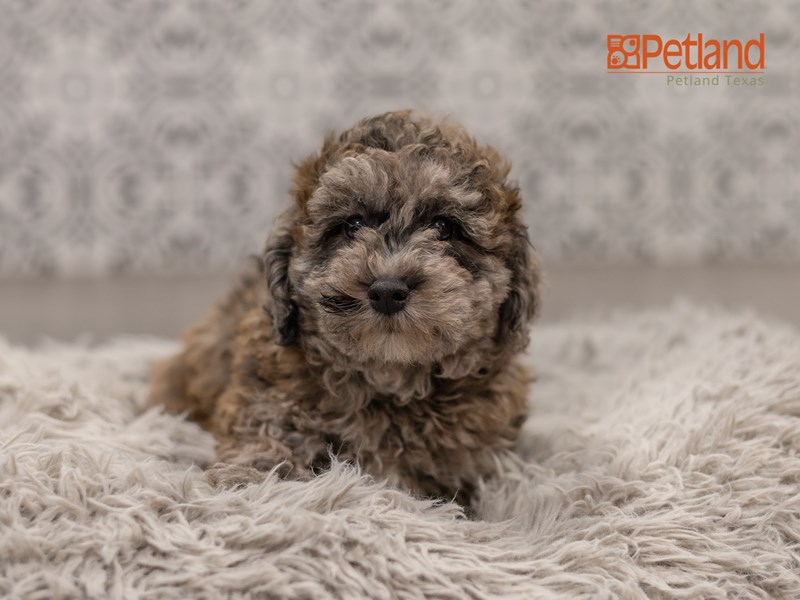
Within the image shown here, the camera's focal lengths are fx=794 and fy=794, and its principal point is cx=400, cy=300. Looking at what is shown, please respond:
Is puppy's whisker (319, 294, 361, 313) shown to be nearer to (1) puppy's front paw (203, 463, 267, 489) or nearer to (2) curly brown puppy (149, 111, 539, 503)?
(2) curly brown puppy (149, 111, 539, 503)

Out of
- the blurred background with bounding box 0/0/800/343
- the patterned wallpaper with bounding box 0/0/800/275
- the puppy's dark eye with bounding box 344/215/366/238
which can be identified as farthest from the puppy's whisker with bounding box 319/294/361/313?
the blurred background with bounding box 0/0/800/343

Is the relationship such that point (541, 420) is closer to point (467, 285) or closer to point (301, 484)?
point (467, 285)

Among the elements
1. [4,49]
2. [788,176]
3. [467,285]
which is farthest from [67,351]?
[788,176]

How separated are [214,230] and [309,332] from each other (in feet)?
5.87

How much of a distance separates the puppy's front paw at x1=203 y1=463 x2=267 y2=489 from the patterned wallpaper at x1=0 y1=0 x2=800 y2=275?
1.77 metres

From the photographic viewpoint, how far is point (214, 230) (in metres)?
3.62

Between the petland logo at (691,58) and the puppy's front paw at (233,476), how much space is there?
8.19 feet

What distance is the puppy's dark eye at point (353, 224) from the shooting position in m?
1.88

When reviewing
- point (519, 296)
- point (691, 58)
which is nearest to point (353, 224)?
point (519, 296)

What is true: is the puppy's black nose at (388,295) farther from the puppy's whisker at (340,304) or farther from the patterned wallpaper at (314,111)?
the patterned wallpaper at (314,111)

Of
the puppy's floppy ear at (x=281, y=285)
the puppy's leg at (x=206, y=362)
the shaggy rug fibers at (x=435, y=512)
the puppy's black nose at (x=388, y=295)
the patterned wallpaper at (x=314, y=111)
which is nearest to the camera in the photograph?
the shaggy rug fibers at (x=435, y=512)

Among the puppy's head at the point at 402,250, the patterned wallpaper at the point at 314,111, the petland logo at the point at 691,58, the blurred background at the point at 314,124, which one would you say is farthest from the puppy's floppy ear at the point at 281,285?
the petland logo at the point at 691,58

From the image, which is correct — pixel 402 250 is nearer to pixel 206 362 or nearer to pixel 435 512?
pixel 435 512

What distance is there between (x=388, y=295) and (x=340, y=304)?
135 millimetres
